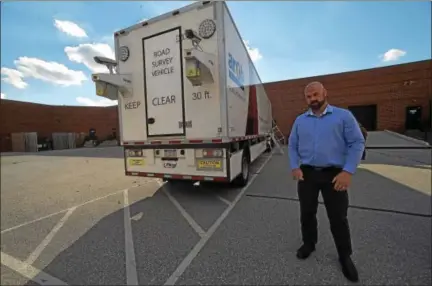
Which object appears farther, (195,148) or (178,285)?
(195,148)

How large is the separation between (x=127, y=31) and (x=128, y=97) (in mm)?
1530

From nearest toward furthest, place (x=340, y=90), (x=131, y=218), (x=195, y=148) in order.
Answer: (x=131, y=218)
(x=195, y=148)
(x=340, y=90)

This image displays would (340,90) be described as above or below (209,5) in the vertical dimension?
above

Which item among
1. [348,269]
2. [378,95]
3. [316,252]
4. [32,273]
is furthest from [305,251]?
[378,95]

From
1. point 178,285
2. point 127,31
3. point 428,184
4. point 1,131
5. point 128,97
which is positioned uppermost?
point 127,31

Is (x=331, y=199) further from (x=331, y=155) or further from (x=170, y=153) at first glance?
(x=170, y=153)

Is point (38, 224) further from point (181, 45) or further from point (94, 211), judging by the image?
point (181, 45)

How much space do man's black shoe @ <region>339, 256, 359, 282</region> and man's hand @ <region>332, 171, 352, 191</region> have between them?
79 centimetres

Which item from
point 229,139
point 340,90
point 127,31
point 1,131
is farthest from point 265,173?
point 340,90

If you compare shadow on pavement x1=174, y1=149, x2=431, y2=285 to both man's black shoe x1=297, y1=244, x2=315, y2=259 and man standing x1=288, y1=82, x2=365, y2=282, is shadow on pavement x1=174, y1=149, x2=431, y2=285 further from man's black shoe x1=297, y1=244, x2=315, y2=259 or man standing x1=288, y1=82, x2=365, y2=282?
man standing x1=288, y1=82, x2=365, y2=282

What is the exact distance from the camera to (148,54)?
4.95 m

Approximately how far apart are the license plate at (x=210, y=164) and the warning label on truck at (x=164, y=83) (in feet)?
2.59

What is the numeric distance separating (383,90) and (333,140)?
1056 inches

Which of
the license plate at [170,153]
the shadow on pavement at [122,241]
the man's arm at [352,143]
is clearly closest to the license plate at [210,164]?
the license plate at [170,153]
